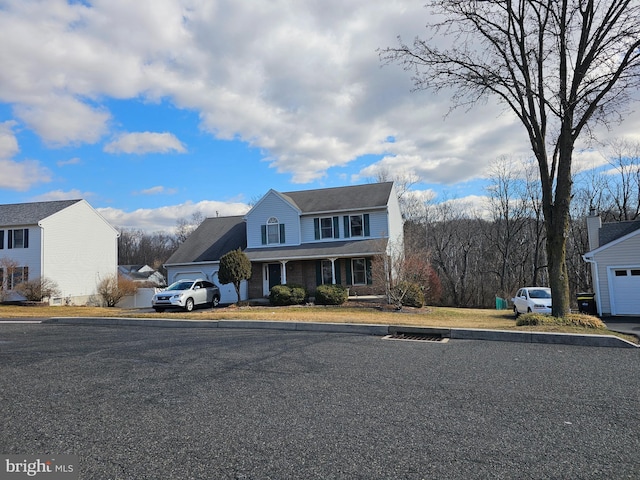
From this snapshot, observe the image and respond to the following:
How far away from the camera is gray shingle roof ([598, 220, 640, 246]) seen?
72.0ft

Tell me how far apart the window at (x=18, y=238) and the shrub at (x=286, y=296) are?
1936cm

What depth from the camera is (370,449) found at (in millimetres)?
3848

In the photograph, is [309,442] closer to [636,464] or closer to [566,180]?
[636,464]

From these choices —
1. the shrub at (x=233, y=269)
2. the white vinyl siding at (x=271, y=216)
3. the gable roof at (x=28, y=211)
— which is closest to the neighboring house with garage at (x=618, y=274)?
the white vinyl siding at (x=271, y=216)

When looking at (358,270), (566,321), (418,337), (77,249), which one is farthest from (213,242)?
(566,321)

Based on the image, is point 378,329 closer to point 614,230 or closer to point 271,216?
point 271,216

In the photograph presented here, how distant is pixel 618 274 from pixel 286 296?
16.5 m

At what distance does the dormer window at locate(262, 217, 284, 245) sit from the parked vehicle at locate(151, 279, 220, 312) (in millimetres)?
4687

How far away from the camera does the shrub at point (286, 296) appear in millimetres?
22062

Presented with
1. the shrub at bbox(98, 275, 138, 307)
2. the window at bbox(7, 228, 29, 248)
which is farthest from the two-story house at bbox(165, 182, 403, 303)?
the window at bbox(7, 228, 29, 248)

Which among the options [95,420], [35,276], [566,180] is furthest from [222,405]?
[35,276]

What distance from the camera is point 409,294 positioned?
2109 cm

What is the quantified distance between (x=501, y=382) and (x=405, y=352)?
2414 millimetres

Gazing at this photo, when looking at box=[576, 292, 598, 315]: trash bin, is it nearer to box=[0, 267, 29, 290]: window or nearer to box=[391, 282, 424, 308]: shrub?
box=[391, 282, 424, 308]: shrub
